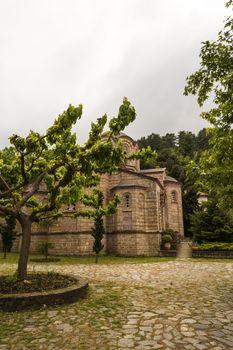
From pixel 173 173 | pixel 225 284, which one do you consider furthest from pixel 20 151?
pixel 173 173

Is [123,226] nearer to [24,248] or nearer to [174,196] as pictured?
[174,196]

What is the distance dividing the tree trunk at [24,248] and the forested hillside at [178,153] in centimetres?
3300

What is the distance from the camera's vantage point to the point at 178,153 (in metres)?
61.8

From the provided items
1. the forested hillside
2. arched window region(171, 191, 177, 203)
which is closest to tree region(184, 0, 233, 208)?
arched window region(171, 191, 177, 203)

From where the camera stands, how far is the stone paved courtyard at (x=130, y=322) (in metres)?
4.80

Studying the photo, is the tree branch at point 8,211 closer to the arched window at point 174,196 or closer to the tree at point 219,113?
the tree at point 219,113

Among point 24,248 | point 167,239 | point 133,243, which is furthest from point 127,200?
point 24,248

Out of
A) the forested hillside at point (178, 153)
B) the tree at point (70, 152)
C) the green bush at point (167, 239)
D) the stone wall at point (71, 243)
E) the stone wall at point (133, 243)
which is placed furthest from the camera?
the forested hillside at point (178, 153)

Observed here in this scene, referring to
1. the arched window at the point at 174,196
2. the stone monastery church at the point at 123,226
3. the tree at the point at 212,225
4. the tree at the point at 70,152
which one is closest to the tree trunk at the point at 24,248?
the tree at the point at 70,152

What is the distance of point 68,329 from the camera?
5492mm

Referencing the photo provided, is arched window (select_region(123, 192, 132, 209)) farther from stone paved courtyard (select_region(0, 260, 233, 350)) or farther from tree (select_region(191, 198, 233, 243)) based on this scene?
stone paved courtyard (select_region(0, 260, 233, 350))

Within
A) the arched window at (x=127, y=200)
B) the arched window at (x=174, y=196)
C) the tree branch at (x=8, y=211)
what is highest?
the arched window at (x=174, y=196)

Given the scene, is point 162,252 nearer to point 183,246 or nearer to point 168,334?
point 183,246

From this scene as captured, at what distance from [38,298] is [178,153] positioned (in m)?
57.9
